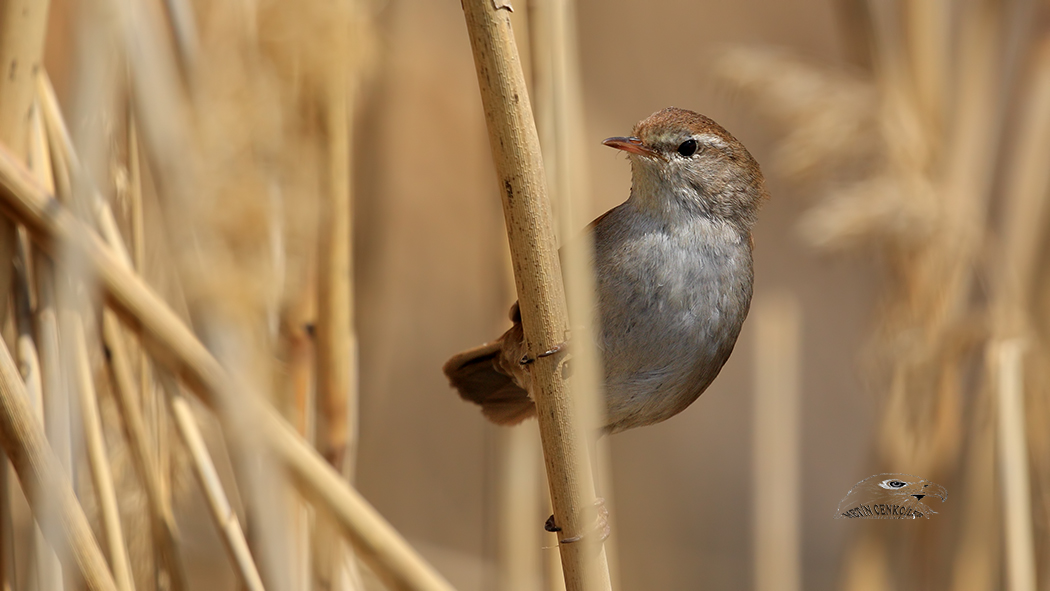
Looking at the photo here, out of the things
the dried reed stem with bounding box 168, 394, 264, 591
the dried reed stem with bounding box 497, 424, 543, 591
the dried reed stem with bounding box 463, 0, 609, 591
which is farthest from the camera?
the dried reed stem with bounding box 497, 424, 543, 591

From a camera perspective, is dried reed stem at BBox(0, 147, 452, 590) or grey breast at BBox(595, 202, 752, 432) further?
grey breast at BBox(595, 202, 752, 432)

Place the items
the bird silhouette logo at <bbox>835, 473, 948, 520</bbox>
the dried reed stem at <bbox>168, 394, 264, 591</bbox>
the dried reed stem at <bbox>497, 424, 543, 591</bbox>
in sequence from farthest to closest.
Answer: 1. the bird silhouette logo at <bbox>835, 473, 948, 520</bbox>
2. the dried reed stem at <bbox>497, 424, 543, 591</bbox>
3. the dried reed stem at <bbox>168, 394, 264, 591</bbox>

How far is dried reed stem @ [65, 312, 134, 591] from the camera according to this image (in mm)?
1356

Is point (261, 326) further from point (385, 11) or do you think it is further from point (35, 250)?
point (385, 11)

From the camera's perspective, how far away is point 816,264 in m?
4.33

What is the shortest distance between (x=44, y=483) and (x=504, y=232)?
111 cm

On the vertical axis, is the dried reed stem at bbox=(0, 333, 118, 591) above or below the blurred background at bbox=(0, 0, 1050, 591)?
below

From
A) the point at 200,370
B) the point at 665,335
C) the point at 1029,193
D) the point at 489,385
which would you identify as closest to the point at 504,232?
the point at 489,385

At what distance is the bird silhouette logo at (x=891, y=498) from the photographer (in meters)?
2.00

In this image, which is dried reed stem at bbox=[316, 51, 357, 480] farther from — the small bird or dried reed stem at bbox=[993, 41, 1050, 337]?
dried reed stem at bbox=[993, 41, 1050, 337]

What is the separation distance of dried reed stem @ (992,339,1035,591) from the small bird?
0.62 metres

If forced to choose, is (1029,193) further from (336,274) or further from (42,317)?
(42,317)

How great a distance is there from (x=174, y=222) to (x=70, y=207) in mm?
203

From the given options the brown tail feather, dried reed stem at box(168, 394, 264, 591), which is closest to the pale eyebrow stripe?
the brown tail feather
